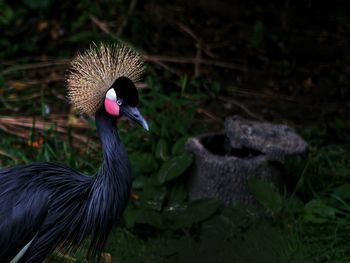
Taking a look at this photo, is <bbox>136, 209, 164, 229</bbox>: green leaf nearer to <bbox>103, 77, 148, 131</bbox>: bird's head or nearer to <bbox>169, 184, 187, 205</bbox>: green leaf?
<bbox>169, 184, 187, 205</bbox>: green leaf

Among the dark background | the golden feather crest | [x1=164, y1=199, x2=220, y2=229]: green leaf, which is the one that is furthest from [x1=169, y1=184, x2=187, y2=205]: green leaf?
the golden feather crest

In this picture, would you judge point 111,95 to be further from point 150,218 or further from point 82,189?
point 150,218

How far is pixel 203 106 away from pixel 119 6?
147 cm

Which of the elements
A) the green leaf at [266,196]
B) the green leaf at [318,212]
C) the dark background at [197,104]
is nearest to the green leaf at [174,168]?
the dark background at [197,104]

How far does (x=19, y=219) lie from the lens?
3.43 m

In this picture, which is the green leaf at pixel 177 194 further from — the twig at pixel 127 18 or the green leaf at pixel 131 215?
the twig at pixel 127 18

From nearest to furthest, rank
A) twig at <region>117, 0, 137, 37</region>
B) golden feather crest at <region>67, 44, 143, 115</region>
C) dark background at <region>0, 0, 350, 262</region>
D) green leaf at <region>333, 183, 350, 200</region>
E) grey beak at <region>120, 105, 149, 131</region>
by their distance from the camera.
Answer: grey beak at <region>120, 105, 149, 131</region>, golden feather crest at <region>67, 44, 143, 115</region>, dark background at <region>0, 0, 350, 262</region>, green leaf at <region>333, 183, 350, 200</region>, twig at <region>117, 0, 137, 37</region>

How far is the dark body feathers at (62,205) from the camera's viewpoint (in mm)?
3432

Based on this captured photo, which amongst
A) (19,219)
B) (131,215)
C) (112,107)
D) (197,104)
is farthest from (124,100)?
(197,104)

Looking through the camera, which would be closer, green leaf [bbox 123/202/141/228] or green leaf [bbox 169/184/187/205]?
green leaf [bbox 123/202/141/228]

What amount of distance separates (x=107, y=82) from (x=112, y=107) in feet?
0.48

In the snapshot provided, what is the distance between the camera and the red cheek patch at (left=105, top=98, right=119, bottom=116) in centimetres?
337

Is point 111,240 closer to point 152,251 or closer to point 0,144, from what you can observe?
point 152,251

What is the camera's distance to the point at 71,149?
5133mm
